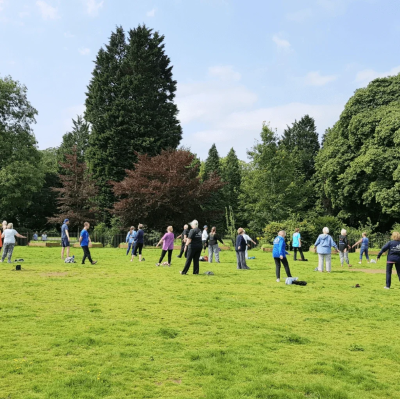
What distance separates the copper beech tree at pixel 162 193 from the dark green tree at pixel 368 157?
508 inches

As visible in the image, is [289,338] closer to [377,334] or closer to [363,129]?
[377,334]

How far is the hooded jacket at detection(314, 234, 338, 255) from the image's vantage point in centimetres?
1847

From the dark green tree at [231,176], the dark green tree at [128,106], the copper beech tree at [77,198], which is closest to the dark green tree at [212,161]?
the dark green tree at [231,176]

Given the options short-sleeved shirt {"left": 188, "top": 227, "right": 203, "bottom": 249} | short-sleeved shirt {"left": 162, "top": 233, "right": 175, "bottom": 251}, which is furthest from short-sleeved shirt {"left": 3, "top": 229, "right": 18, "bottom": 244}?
short-sleeved shirt {"left": 188, "top": 227, "right": 203, "bottom": 249}

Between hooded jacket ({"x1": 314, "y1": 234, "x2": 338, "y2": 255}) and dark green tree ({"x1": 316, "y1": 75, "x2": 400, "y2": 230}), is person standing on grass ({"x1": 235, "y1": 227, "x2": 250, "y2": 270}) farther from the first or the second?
dark green tree ({"x1": 316, "y1": 75, "x2": 400, "y2": 230})

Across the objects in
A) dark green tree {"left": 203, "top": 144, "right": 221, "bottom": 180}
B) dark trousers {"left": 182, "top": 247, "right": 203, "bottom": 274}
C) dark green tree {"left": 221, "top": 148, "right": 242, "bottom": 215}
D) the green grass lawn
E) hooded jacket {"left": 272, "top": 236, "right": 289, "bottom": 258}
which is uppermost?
dark green tree {"left": 203, "top": 144, "right": 221, "bottom": 180}

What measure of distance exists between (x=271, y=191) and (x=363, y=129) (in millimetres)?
10532

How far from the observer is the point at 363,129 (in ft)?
140

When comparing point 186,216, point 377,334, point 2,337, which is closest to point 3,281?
point 2,337

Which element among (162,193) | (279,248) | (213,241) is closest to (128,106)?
(162,193)

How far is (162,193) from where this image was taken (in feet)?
127

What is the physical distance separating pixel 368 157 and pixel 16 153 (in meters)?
34.7

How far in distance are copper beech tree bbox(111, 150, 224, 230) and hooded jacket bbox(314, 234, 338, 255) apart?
2112cm

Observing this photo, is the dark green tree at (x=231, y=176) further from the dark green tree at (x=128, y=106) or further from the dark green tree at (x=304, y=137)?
the dark green tree at (x=128, y=106)
